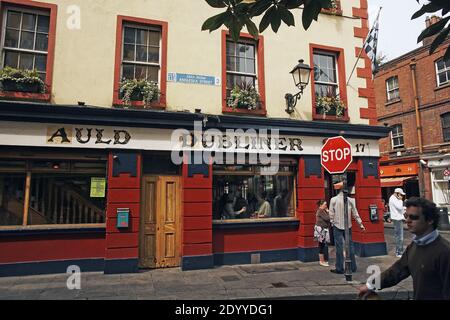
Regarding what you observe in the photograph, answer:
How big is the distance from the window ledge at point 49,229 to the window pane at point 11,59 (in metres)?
3.93

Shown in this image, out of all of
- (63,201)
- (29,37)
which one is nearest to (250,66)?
(29,37)

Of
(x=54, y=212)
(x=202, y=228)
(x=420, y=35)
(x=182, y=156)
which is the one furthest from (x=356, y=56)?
(x=54, y=212)

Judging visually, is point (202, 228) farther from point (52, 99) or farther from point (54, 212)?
point (52, 99)

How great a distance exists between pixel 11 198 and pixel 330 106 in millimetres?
9184

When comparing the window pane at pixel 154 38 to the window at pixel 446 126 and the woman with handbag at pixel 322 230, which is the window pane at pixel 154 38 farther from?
the window at pixel 446 126

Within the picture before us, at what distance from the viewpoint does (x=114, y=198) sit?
7953mm

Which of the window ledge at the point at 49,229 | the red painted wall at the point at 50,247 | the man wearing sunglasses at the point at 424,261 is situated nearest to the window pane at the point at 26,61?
the window ledge at the point at 49,229

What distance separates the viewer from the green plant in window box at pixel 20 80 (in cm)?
746

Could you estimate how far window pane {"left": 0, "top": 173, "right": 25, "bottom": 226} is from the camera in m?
7.58

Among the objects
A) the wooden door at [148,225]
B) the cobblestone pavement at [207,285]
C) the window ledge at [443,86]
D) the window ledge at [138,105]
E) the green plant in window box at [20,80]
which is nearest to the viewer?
the cobblestone pavement at [207,285]

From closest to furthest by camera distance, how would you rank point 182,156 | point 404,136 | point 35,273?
1. point 35,273
2. point 182,156
3. point 404,136

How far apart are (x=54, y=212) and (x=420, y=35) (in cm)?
815

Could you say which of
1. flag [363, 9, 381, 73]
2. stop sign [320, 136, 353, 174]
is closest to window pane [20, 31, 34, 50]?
stop sign [320, 136, 353, 174]
